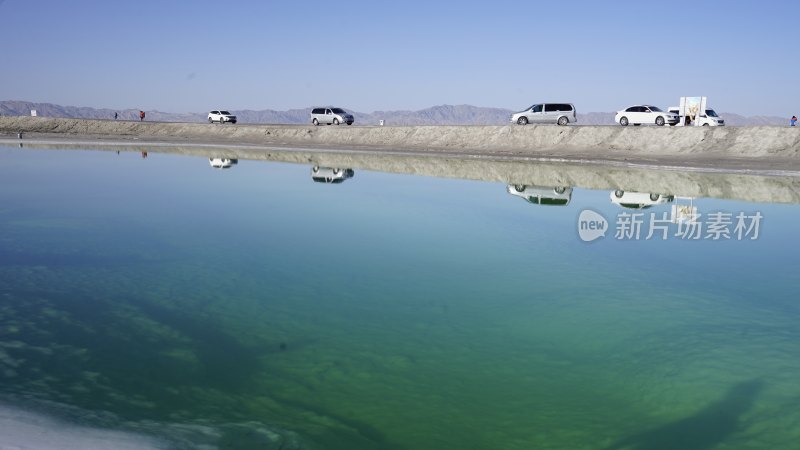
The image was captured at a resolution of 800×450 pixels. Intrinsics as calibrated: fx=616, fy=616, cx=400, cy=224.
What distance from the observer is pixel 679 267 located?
13.8 meters

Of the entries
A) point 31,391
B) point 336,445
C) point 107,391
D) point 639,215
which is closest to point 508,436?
point 336,445

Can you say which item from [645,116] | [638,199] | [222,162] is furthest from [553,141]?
[222,162]

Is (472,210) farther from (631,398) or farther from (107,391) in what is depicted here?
(107,391)

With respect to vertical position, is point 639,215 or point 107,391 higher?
point 639,215

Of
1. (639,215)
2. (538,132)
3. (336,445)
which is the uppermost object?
(538,132)

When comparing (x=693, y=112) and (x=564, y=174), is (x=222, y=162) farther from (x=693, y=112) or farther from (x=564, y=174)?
(x=693, y=112)

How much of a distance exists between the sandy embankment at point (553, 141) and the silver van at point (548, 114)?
1.89 m

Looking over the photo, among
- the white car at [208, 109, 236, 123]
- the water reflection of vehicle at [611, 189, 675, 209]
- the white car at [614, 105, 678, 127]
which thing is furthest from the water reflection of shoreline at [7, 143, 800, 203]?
the white car at [208, 109, 236, 123]

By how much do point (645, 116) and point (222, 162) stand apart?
3093 cm

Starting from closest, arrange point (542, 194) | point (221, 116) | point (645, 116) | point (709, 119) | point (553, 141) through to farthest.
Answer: point (542, 194), point (553, 141), point (645, 116), point (709, 119), point (221, 116)

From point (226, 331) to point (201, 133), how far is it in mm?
60335

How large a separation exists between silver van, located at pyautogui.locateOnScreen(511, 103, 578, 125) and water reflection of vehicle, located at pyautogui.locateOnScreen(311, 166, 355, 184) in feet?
64.5

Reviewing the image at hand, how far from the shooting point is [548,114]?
4831cm

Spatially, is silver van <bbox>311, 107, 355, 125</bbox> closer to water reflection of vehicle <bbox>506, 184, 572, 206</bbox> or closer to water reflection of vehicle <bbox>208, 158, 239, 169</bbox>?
water reflection of vehicle <bbox>208, 158, 239, 169</bbox>
